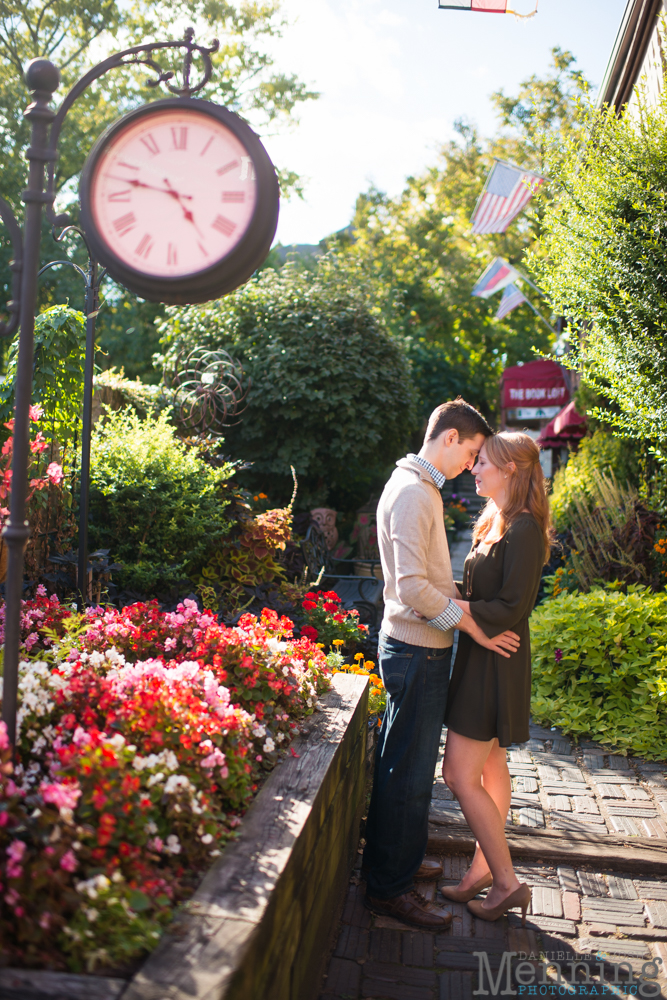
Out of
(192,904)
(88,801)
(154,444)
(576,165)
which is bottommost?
(192,904)

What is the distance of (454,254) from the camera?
21000 mm

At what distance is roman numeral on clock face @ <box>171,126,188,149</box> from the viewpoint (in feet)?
6.69

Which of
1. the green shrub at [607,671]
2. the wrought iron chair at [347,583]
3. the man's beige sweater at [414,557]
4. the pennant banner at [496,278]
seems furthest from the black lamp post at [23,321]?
the pennant banner at [496,278]

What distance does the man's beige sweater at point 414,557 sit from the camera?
2574 mm

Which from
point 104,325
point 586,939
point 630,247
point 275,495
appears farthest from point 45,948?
point 104,325

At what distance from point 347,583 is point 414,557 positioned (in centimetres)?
494

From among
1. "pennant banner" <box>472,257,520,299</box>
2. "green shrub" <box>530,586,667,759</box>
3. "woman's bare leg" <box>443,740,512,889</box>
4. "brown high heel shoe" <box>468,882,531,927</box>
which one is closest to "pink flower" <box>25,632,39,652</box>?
"woman's bare leg" <box>443,740,512,889</box>

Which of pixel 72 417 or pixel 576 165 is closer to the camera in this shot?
pixel 72 417

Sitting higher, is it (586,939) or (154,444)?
(154,444)

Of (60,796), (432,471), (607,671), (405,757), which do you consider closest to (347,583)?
(607,671)

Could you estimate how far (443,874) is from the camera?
10.4ft

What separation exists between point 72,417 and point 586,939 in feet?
12.9

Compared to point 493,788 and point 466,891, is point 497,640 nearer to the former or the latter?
point 493,788

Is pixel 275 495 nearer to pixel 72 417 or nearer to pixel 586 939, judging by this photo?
pixel 72 417
